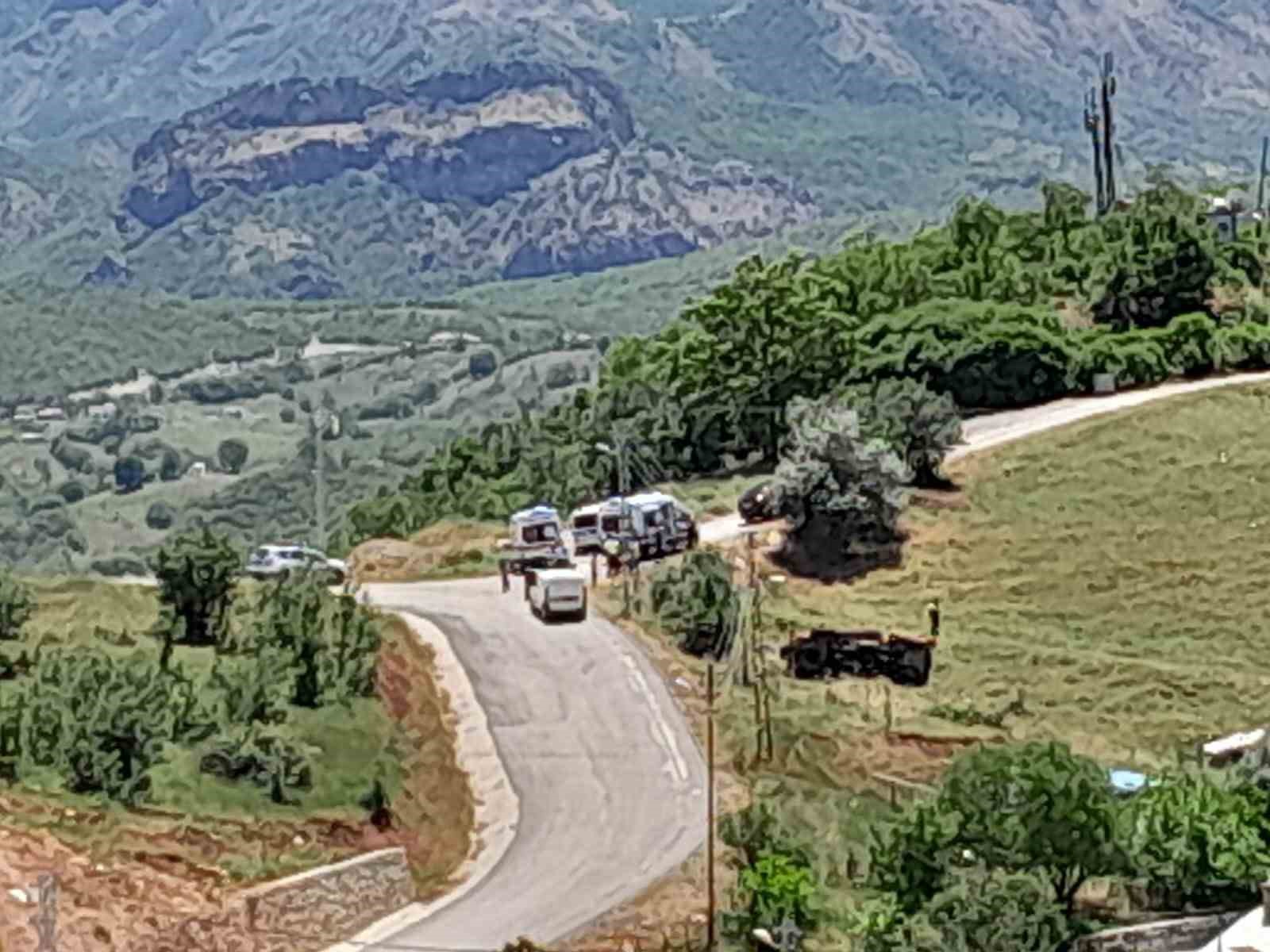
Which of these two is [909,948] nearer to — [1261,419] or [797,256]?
[1261,419]

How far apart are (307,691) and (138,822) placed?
6.44 metres

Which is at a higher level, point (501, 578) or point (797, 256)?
point (797, 256)

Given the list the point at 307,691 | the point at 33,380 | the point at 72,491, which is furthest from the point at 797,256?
the point at 33,380

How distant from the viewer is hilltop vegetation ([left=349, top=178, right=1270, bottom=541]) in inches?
2501

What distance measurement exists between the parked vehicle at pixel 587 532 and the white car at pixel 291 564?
468cm

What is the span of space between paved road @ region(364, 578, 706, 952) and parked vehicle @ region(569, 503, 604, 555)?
437cm

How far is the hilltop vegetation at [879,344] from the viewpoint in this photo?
63.5 meters

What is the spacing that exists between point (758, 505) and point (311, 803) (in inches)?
928

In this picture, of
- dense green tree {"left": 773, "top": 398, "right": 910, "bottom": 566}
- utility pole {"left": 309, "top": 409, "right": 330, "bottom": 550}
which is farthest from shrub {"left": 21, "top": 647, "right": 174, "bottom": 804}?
utility pole {"left": 309, "top": 409, "right": 330, "bottom": 550}

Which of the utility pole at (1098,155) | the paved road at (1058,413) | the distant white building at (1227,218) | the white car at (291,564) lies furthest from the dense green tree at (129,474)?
the white car at (291,564)

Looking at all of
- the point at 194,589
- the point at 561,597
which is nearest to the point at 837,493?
the point at 561,597

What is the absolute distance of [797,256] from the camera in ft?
232

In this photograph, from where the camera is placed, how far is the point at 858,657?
4547cm

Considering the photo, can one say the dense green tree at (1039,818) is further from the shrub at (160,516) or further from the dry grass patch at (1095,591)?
the shrub at (160,516)
